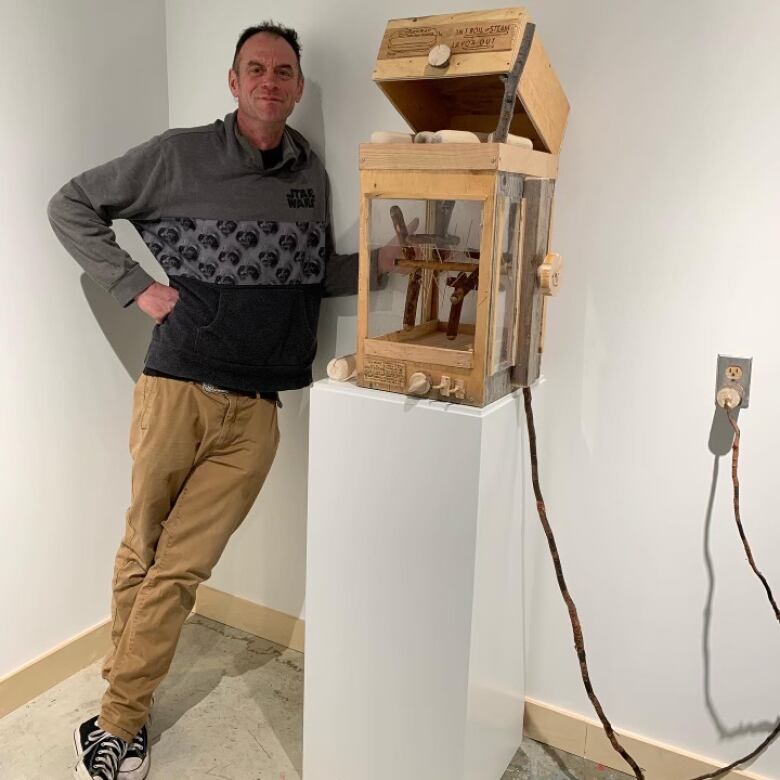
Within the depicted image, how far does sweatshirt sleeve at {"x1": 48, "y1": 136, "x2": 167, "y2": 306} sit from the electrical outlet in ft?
4.02

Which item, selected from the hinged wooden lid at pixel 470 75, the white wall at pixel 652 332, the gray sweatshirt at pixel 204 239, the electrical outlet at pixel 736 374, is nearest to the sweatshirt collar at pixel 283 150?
the gray sweatshirt at pixel 204 239

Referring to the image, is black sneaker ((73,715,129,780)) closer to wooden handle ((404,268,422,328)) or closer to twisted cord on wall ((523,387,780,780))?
twisted cord on wall ((523,387,780,780))

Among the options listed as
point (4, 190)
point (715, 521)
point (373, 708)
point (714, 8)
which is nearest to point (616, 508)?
point (715, 521)

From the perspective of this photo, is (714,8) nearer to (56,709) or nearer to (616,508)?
→ (616,508)

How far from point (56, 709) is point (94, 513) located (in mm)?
486

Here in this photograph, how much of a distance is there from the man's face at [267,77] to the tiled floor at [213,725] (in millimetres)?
1415

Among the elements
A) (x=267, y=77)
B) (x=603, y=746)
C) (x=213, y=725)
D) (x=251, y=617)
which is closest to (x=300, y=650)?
(x=251, y=617)

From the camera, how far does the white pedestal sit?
1.39 metres

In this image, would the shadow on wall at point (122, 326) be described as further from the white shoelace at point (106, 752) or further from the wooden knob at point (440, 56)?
the wooden knob at point (440, 56)

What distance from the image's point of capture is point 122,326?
208 cm

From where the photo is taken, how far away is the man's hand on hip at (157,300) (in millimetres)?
1744

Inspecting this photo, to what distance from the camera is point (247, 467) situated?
183 centimetres

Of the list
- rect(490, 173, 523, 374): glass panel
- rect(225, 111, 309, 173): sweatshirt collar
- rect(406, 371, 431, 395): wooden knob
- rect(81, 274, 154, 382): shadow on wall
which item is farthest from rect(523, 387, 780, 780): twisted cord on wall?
rect(81, 274, 154, 382): shadow on wall

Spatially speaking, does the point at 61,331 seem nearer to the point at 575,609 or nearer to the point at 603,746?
the point at 575,609
